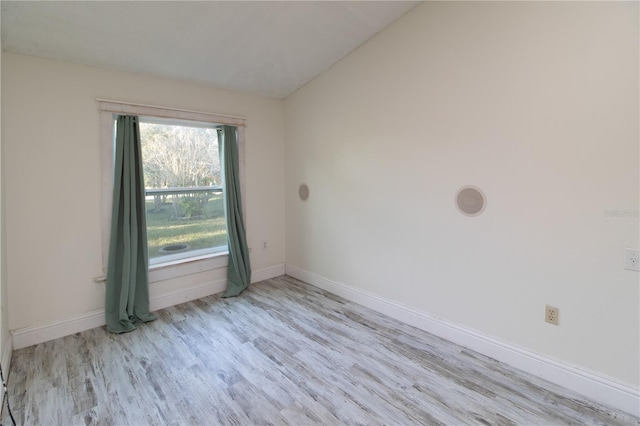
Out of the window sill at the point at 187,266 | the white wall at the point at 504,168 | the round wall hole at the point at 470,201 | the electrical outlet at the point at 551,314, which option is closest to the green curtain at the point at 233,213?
the window sill at the point at 187,266

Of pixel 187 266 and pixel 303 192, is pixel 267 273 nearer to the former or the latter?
pixel 187 266

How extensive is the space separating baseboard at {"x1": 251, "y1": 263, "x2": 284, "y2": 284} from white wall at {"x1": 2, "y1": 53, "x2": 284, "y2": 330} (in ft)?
5.29

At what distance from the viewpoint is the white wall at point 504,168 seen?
5.61ft

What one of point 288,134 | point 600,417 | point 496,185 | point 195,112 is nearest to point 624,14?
point 496,185

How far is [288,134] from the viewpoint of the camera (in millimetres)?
3896

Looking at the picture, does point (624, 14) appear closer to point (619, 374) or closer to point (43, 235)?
point (619, 374)

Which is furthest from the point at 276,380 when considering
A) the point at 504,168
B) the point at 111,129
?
the point at 111,129

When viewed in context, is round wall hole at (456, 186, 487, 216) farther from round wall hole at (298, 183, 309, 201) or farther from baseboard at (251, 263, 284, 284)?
baseboard at (251, 263, 284, 284)

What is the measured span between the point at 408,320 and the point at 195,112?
2.98m

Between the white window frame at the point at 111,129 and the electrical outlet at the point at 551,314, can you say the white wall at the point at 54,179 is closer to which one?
the white window frame at the point at 111,129

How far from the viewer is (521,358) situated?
6.78 ft

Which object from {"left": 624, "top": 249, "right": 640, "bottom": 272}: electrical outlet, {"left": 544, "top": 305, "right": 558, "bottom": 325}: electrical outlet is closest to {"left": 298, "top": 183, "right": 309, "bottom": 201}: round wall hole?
{"left": 544, "top": 305, "right": 558, "bottom": 325}: electrical outlet

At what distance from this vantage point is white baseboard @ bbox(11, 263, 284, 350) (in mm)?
2379

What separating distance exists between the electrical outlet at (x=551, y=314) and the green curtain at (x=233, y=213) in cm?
287
